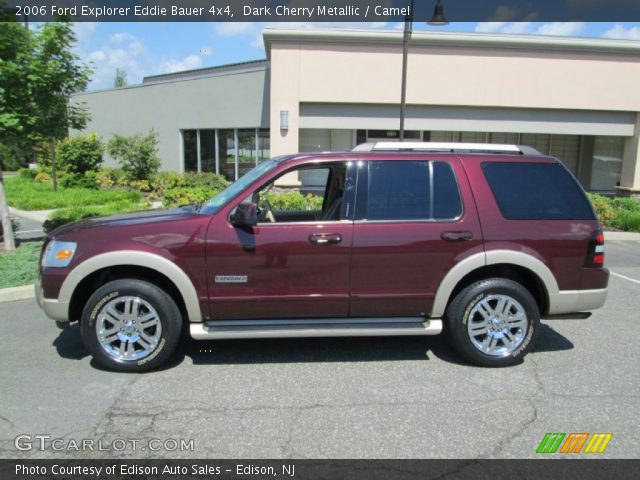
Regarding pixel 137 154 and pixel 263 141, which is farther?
pixel 137 154

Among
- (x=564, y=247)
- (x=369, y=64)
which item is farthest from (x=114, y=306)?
(x=369, y=64)

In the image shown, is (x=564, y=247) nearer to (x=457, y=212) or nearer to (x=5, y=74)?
(x=457, y=212)

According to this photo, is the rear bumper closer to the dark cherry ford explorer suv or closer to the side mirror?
the dark cherry ford explorer suv

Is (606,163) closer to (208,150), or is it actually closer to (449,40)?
(449,40)

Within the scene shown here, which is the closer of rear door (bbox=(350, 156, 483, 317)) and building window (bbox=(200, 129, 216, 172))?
rear door (bbox=(350, 156, 483, 317))

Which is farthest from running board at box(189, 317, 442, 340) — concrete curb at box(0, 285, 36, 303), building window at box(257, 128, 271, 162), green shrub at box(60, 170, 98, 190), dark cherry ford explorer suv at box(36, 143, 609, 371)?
green shrub at box(60, 170, 98, 190)

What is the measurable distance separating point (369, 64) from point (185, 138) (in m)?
9.06

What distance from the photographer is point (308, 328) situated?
4.19m

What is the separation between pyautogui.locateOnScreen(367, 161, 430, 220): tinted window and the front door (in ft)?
0.93

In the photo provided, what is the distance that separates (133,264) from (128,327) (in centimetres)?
56

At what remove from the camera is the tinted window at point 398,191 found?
4285 mm

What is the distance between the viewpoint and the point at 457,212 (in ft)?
14.1

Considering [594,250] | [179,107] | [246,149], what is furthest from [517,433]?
[179,107]
